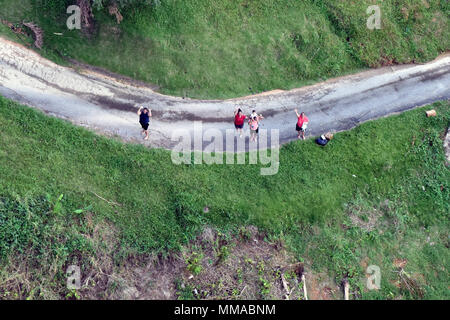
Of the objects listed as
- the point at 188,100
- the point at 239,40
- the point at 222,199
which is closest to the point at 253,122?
the point at 188,100

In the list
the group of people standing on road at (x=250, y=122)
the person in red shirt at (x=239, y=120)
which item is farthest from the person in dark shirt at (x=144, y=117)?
the person in red shirt at (x=239, y=120)

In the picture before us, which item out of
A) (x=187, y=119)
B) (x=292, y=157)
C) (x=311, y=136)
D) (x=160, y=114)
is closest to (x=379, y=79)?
(x=311, y=136)

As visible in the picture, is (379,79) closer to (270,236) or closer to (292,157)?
(292,157)

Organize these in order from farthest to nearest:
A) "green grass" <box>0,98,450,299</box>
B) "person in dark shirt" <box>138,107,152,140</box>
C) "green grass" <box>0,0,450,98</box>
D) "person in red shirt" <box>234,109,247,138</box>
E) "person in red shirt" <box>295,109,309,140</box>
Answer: "green grass" <box>0,0,450,98</box> < "person in red shirt" <box>295,109,309,140</box> < "person in red shirt" <box>234,109,247,138</box> < "person in dark shirt" <box>138,107,152,140</box> < "green grass" <box>0,98,450,299</box>

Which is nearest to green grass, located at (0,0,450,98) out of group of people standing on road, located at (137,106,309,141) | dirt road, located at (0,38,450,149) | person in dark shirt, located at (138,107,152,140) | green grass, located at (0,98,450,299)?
dirt road, located at (0,38,450,149)

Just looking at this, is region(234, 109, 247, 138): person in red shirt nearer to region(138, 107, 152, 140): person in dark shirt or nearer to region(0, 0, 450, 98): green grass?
region(0, 0, 450, 98): green grass

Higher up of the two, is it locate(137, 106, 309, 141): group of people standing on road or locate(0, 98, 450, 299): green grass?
locate(137, 106, 309, 141): group of people standing on road
